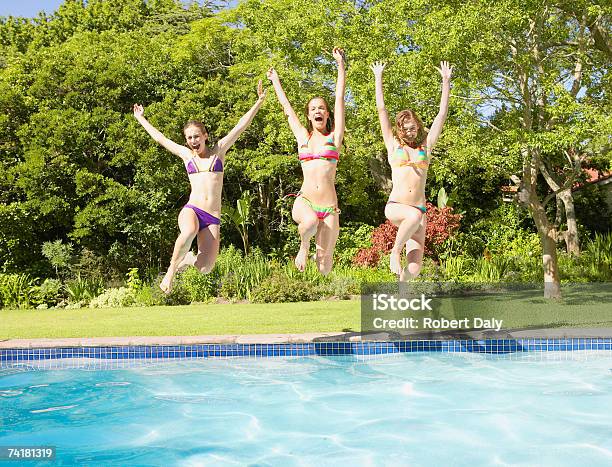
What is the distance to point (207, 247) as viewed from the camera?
677 centimetres

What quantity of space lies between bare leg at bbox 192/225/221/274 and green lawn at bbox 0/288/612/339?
4.08 metres

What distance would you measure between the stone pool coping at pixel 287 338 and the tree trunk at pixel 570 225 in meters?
10.1

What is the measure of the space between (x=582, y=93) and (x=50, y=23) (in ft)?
72.9

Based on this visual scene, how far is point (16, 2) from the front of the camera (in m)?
29.3

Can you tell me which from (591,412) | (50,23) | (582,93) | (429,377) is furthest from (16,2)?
(591,412)

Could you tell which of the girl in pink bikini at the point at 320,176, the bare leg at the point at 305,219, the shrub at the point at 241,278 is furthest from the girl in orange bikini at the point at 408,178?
the shrub at the point at 241,278

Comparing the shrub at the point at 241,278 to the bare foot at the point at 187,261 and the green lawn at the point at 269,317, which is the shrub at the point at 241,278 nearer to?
the green lawn at the point at 269,317

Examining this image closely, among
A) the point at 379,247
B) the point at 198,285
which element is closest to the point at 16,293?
the point at 198,285

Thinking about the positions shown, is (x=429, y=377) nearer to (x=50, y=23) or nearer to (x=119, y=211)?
(x=119, y=211)

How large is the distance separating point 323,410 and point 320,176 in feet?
10.7

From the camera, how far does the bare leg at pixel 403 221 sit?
639 cm

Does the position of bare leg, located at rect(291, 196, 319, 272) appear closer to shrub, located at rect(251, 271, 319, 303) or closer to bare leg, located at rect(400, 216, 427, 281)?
bare leg, located at rect(400, 216, 427, 281)

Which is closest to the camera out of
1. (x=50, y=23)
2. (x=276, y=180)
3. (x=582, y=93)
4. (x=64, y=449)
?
(x=64, y=449)

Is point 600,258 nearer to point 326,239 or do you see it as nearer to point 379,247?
point 379,247
